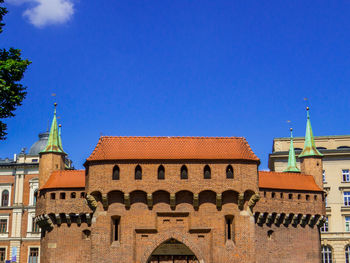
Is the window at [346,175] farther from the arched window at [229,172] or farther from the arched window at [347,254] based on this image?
the arched window at [229,172]

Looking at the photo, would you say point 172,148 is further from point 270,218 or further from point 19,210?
point 19,210

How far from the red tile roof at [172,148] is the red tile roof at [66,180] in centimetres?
408

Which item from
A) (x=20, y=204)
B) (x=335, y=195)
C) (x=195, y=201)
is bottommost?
(x=195, y=201)

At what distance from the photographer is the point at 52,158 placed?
45.9 m

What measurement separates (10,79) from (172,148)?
16.1 metres

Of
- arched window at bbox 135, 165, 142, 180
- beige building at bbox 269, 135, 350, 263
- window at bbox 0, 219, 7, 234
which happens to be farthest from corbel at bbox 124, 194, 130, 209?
window at bbox 0, 219, 7, 234

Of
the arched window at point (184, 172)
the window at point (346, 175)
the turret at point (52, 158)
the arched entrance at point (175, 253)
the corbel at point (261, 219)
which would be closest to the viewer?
the arched window at point (184, 172)

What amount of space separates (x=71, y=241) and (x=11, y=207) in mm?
25048

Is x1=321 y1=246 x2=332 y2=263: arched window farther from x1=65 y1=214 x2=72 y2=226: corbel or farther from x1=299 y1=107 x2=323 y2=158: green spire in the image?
x1=65 y1=214 x2=72 y2=226: corbel

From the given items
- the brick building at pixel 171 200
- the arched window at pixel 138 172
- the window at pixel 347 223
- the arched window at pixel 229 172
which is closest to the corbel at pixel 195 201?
the brick building at pixel 171 200

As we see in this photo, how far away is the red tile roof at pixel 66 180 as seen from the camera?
138ft

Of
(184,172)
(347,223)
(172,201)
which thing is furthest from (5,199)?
(347,223)

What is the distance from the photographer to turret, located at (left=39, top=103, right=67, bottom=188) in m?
45.1

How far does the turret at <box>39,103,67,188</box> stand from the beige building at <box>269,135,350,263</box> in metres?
25.3
